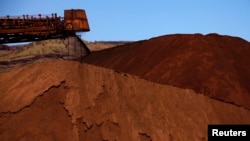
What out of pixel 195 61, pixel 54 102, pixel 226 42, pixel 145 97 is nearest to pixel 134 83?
pixel 145 97

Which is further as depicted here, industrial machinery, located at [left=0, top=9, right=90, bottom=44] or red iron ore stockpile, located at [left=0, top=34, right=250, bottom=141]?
industrial machinery, located at [left=0, top=9, right=90, bottom=44]

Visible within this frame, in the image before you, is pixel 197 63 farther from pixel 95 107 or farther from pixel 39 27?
pixel 95 107

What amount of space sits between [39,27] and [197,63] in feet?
35.3

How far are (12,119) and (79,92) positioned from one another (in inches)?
82.1

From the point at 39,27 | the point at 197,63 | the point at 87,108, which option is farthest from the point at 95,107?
the point at 197,63

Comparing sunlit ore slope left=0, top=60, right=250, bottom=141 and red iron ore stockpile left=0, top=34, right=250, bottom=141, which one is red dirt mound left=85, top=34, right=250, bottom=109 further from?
sunlit ore slope left=0, top=60, right=250, bottom=141

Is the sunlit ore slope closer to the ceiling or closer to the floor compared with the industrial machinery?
closer to the floor

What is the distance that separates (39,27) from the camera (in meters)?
Answer: 24.6

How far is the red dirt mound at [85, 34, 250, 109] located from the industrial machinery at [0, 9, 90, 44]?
6197 mm

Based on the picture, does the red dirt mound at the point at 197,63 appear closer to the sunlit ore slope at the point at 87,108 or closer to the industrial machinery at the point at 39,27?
the industrial machinery at the point at 39,27

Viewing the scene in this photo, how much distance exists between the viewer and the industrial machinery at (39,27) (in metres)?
23.9

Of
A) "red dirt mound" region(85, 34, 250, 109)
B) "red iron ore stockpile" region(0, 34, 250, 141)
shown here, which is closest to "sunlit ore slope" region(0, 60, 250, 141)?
"red iron ore stockpile" region(0, 34, 250, 141)

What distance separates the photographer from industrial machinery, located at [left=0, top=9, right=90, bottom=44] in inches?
939

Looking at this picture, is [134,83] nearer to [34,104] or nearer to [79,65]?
[79,65]
